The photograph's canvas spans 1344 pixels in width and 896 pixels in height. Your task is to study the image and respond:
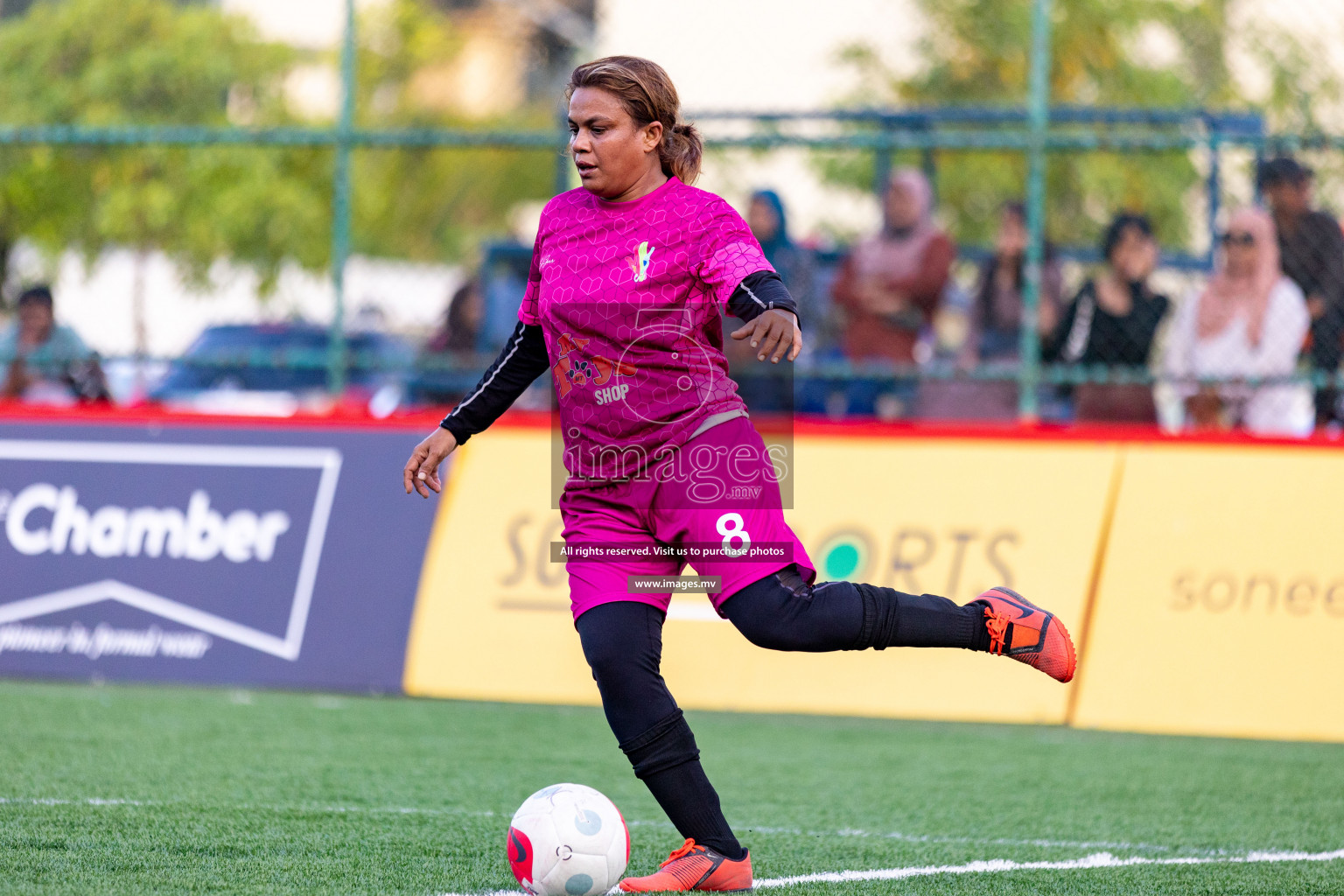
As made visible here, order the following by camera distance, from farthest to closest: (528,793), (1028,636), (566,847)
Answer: (528,793), (1028,636), (566,847)

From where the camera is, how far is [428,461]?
4.14 meters

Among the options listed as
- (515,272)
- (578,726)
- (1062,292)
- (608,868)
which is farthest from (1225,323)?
(608,868)

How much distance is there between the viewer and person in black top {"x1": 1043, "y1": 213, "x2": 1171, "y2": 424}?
27.4 ft

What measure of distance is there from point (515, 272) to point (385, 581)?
12.5 ft

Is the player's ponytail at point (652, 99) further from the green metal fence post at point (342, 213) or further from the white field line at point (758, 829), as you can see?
the green metal fence post at point (342, 213)

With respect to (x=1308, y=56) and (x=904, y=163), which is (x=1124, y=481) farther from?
(x=904, y=163)

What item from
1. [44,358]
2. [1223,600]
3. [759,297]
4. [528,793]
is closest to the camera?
[759,297]

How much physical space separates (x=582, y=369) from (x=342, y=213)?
5244 mm

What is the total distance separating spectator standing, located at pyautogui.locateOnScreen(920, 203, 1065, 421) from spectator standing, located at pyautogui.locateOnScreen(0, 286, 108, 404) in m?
4.45

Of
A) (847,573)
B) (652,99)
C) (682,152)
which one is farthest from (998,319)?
(652,99)

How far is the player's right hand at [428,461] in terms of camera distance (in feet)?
13.6

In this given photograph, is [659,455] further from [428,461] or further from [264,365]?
[264,365]

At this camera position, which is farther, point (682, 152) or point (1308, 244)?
point (1308, 244)

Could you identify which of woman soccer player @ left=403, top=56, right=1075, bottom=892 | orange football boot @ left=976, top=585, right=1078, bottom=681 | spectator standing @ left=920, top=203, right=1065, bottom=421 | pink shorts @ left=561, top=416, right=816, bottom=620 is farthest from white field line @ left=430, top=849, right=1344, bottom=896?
spectator standing @ left=920, top=203, right=1065, bottom=421
